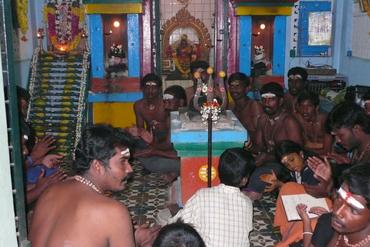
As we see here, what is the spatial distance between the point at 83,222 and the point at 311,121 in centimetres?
411

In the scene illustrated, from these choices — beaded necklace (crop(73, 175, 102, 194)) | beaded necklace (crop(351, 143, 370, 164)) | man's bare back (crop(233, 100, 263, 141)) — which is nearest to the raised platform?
beaded necklace (crop(351, 143, 370, 164))

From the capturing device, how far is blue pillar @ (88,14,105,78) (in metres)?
7.84

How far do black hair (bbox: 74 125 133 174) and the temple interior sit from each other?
3210 mm

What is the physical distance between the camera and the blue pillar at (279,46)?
805 cm

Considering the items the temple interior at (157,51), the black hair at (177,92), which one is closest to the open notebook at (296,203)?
the temple interior at (157,51)

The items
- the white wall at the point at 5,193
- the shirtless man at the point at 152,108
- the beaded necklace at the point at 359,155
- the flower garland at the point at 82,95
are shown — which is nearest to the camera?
the white wall at the point at 5,193

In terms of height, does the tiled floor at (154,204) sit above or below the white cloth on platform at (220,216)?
below

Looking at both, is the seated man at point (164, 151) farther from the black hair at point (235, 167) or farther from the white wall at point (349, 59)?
the white wall at point (349, 59)

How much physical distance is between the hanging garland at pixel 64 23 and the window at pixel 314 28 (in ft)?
13.5

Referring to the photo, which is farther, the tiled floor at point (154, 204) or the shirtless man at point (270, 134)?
the shirtless man at point (270, 134)

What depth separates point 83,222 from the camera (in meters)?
2.18

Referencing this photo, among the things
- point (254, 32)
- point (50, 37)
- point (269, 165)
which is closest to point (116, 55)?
point (50, 37)

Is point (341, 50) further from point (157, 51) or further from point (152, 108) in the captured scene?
point (152, 108)

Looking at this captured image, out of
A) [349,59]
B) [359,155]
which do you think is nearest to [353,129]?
[359,155]
